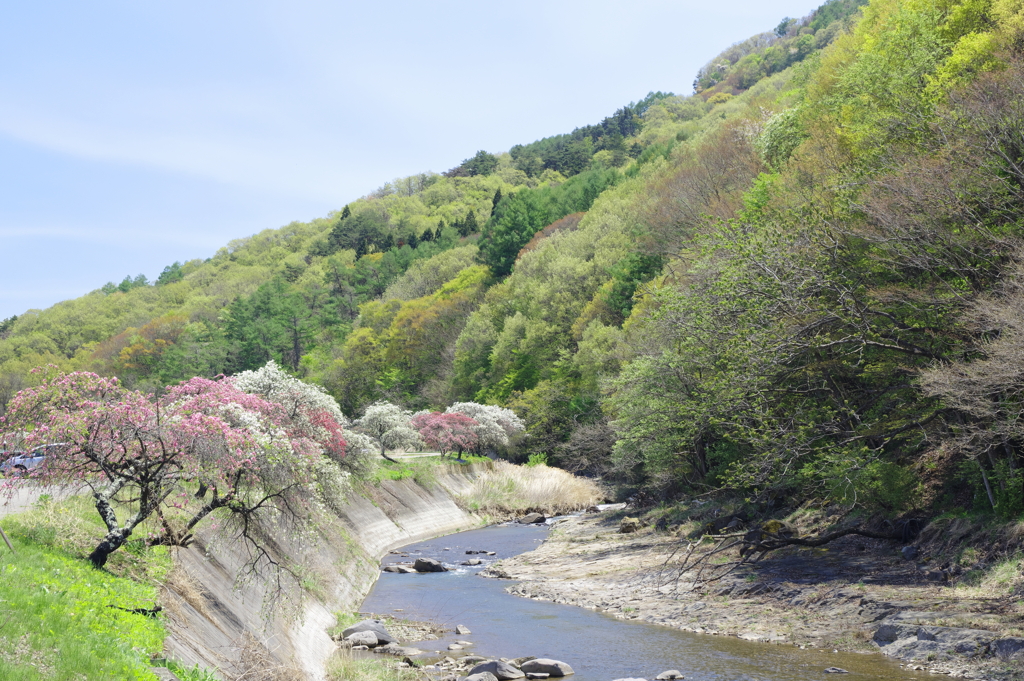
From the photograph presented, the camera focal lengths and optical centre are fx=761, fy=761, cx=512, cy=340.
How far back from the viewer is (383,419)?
58.5 meters

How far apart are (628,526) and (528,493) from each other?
674 inches

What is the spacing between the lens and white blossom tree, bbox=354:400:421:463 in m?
58.2

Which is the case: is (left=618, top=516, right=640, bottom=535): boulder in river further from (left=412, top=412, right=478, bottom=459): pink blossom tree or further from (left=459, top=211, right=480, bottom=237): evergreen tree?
(left=459, top=211, right=480, bottom=237): evergreen tree

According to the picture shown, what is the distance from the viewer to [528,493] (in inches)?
2180

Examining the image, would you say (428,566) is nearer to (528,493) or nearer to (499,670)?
(499,670)

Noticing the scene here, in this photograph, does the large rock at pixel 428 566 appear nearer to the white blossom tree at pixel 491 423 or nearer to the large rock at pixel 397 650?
the large rock at pixel 397 650

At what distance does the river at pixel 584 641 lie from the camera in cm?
1767

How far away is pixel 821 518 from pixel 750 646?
457 inches

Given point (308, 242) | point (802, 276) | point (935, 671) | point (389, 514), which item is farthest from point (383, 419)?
point (308, 242)

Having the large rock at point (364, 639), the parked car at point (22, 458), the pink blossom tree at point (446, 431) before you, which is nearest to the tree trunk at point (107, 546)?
the parked car at point (22, 458)

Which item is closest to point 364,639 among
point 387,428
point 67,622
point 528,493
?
point 67,622

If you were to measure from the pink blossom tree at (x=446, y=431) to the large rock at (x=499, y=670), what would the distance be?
42.4 m

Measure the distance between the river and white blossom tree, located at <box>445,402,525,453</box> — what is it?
111ft

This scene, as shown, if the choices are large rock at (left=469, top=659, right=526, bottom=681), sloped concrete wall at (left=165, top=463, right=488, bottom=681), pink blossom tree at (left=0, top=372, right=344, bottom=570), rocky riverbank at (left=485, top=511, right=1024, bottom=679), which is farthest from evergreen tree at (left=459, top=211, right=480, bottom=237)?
pink blossom tree at (left=0, top=372, right=344, bottom=570)
